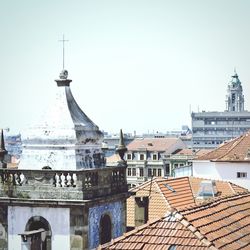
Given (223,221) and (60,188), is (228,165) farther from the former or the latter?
(60,188)

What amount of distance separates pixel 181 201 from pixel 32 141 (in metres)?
13.6

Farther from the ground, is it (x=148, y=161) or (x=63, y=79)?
(x=63, y=79)

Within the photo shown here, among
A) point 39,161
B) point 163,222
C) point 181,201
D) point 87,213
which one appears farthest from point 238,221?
point 181,201

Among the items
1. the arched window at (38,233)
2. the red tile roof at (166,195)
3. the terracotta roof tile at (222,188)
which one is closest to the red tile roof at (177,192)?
the red tile roof at (166,195)

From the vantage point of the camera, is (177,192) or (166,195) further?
(177,192)

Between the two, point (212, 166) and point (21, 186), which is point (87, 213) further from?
point (212, 166)

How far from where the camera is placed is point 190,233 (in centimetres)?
1563

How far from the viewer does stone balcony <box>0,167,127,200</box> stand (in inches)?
682

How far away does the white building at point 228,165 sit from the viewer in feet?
154

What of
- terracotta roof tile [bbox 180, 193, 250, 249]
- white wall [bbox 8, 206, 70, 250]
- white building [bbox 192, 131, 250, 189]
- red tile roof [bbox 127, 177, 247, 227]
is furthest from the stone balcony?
white building [bbox 192, 131, 250, 189]

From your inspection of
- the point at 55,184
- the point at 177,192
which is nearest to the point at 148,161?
the point at 177,192

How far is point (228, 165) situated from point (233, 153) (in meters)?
1.20

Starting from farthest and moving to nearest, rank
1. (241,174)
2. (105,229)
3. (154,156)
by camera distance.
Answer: (154,156) < (241,174) < (105,229)

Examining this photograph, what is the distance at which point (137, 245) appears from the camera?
15734 mm
